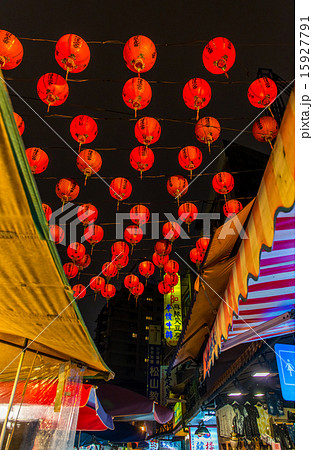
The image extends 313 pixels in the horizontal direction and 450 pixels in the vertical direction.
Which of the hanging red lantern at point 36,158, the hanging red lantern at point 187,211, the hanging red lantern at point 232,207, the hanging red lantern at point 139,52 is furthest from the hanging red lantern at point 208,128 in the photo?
the hanging red lantern at point 36,158

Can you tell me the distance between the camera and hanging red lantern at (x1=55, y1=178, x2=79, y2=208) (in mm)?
8602

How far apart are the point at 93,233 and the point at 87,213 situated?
0.99 metres

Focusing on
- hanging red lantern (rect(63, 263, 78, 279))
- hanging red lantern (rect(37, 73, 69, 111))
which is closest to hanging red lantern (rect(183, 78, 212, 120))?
hanging red lantern (rect(37, 73, 69, 111))

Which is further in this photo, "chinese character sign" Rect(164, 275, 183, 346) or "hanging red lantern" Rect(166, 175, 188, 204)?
"chinese character sign" Rect(164, 275, 183, 346)

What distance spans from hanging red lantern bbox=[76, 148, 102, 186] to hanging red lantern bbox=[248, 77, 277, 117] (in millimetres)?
4197

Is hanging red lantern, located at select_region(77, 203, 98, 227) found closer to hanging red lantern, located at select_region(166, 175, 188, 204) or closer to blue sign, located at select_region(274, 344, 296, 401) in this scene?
hanging red lantern, located at select_region(166, 175, 188, 204)

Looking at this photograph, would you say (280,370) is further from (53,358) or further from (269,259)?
(53,358)

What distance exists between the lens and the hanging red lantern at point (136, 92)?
6.48 meters

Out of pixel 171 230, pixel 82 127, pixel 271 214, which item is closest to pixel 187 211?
pixel 171 230

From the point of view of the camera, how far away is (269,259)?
9.88 feet

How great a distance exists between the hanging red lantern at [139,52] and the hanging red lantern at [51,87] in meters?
1.55

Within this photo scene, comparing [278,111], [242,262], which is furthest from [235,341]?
[278,111]

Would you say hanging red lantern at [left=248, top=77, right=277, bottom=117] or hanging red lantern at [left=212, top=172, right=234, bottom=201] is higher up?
hanging red lantern at [left=248, top=77, right=277, bottom=117]
